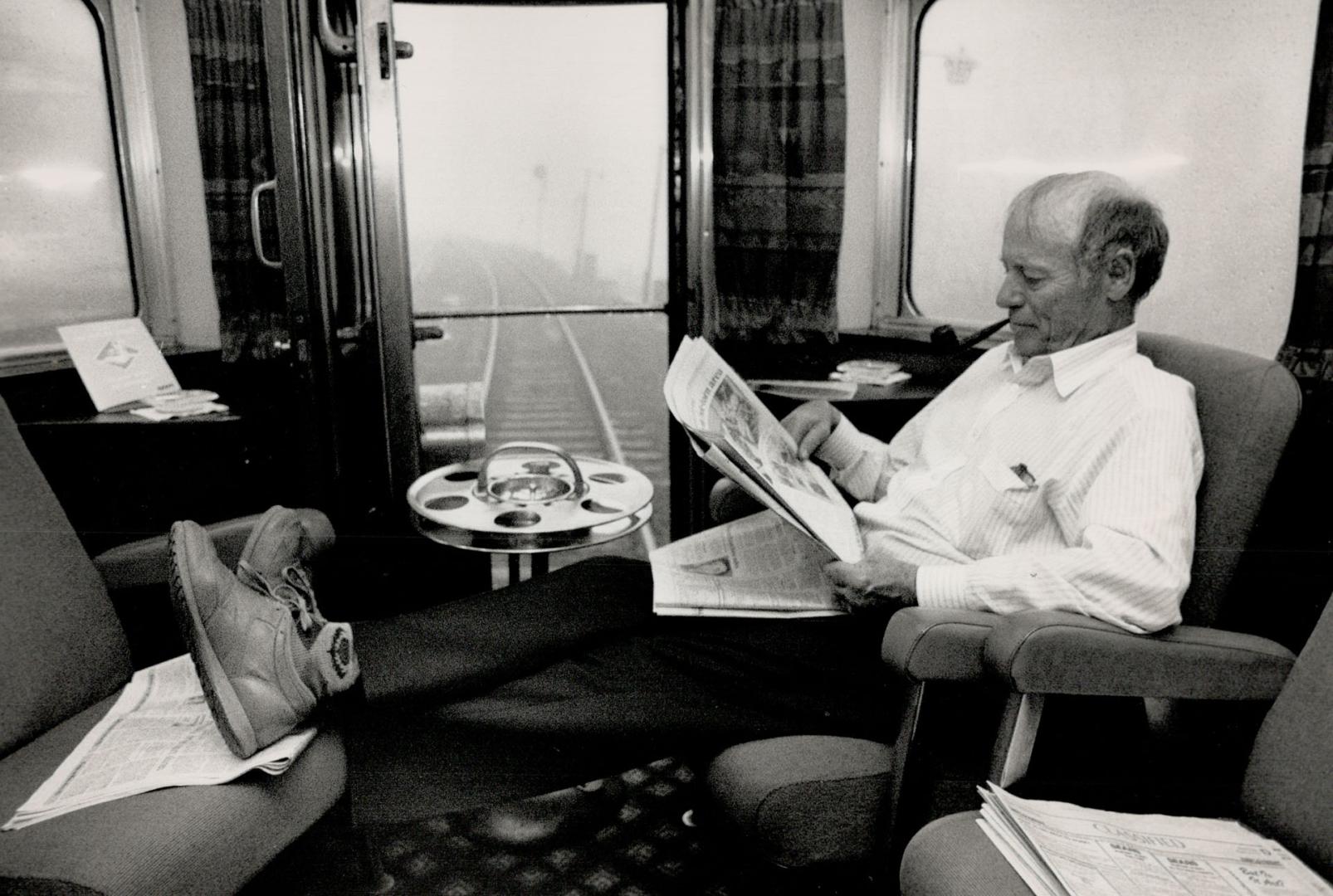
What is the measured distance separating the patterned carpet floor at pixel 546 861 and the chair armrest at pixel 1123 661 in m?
0.74

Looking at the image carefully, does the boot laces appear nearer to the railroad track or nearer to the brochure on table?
the brochure on table

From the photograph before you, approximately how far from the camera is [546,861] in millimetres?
1662

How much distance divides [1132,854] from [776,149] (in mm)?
2806

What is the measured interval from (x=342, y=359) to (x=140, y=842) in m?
1.64

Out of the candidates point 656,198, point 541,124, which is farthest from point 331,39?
point 541,124

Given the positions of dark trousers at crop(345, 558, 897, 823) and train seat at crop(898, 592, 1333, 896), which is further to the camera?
dark trousers at crop(345, 558, 897, 823)

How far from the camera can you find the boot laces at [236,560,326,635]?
131 cm

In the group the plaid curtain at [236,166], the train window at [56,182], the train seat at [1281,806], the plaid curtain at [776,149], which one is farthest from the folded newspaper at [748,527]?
the train window at [56,182]

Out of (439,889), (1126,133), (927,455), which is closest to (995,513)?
(927,455)

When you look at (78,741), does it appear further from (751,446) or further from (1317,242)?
(1317,242)

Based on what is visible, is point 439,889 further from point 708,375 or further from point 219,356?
point 219,356

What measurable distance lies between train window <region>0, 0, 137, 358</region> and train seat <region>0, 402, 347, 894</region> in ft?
5.49

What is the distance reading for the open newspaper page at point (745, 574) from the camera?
4.68ft

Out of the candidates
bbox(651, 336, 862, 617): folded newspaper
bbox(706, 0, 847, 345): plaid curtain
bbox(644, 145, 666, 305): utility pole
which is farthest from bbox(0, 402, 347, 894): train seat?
bbox(644, 145, 666, 305): utility pole
